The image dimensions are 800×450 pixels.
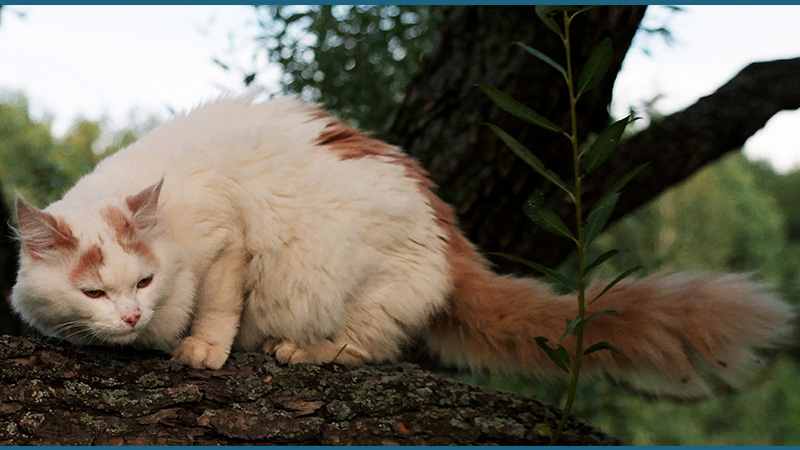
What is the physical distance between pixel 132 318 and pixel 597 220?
43.6 inches

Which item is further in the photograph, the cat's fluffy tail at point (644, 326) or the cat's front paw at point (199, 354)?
the cat's fluffy tail at point (644, 326)

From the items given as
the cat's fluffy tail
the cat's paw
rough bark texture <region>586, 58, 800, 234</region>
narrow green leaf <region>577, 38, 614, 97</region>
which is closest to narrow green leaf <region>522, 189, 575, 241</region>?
narrow green leaf <region>577, 38, 614, 97</region>

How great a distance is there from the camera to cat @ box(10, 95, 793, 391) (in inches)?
67.6

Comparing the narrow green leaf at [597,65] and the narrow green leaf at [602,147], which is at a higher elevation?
the narrow green leaf at [597,65]

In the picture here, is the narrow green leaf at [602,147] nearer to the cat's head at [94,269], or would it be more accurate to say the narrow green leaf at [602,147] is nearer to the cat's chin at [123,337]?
the cat's head at [94,269]

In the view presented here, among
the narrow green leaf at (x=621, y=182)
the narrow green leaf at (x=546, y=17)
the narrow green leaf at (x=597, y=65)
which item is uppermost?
the narrow green leaf at (x=546, y=17)

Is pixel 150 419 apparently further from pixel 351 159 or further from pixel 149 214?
pixel 351 159

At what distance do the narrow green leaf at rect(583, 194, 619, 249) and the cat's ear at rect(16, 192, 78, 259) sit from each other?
120 centimetres

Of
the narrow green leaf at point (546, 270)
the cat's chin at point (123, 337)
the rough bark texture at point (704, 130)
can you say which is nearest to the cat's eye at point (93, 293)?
the cat's chin at point (123, 337)

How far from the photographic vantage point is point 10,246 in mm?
2438

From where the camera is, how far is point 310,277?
198cm

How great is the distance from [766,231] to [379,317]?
13414 mm

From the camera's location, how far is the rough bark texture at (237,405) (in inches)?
58.8

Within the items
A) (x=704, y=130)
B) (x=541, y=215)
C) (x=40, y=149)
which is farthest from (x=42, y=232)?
(x=40, y=149)
